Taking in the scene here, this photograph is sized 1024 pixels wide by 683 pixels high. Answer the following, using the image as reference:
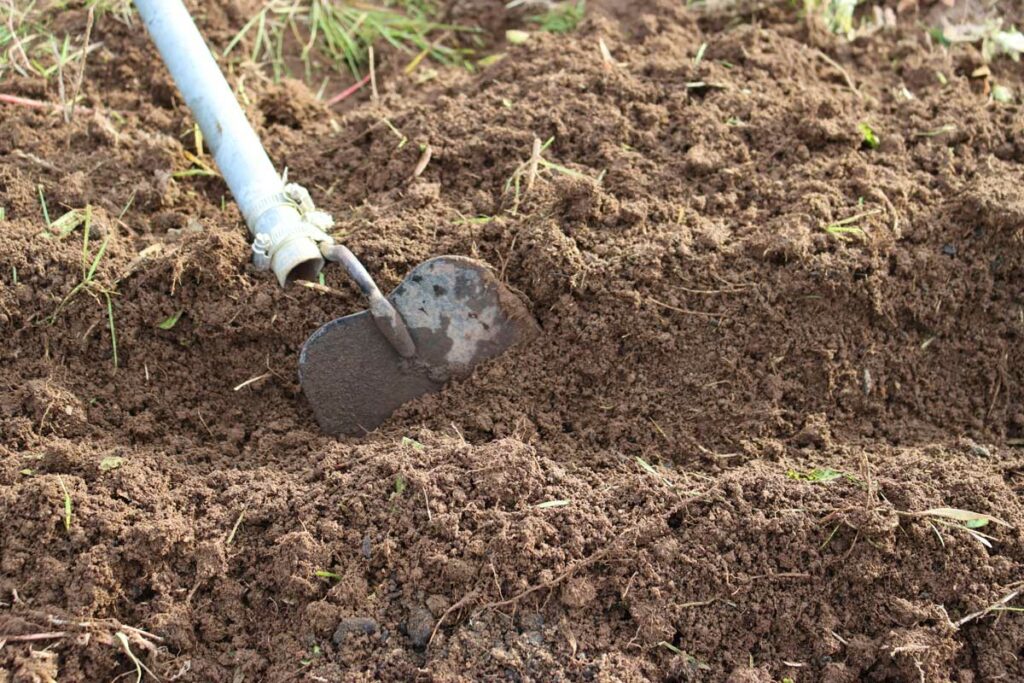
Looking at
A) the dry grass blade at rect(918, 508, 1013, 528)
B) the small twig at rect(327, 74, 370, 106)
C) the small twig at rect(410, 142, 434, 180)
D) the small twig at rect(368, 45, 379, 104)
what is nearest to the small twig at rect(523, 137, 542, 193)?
the small twig at rect(410, 142, 434, 180)

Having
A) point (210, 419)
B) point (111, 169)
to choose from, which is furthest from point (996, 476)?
point (111, 169)

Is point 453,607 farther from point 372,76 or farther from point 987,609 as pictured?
point 372,76

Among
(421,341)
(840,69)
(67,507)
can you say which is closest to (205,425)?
(67,507)

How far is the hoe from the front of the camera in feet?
9.09

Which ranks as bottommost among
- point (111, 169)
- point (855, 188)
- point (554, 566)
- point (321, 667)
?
point (321, 667)

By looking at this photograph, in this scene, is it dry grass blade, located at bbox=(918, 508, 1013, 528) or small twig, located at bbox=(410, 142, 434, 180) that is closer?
dry grass blade, located at bbox=(918, 508, 1013, 528)

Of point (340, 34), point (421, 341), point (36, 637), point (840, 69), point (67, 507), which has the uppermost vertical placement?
point (840, 69)

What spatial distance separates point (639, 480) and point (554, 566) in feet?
1.08

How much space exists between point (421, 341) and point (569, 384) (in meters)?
0.42

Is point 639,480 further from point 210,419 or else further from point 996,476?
point 210,419

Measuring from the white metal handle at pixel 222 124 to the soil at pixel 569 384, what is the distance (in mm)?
124

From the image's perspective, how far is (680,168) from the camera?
312cm

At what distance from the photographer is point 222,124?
3.04m

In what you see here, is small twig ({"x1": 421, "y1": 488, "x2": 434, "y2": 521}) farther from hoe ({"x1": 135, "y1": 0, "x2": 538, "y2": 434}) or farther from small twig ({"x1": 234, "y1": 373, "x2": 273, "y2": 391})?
small twig ({"x1": 234, "y1": 373, "x2": 273, "y2": 391})
